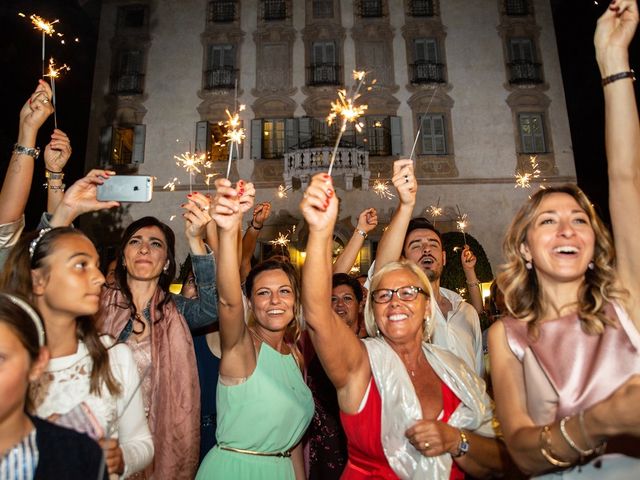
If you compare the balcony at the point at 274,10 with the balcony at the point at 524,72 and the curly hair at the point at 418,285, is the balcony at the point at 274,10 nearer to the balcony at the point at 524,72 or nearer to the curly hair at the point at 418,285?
the balcony at the point at 524,72

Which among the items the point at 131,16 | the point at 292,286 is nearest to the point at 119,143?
the point at 131,16

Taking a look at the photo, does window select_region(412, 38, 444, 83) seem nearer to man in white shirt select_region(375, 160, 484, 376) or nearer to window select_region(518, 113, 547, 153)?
window select_region(518, 113, 547, 153)

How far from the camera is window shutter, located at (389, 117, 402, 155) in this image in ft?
49.8

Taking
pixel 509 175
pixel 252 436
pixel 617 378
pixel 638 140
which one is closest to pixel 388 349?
pixel 252 436

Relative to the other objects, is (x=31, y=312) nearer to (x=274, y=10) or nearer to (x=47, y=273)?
(x=47, y=273)

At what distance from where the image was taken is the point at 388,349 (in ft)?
7.38

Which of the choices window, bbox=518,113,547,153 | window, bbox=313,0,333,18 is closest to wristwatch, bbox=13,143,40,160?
window, bbox=518,113,547,153

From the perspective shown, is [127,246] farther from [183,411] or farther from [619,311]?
[619,311]

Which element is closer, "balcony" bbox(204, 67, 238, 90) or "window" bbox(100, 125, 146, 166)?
"window" bbox(100, 125, 146, 166)

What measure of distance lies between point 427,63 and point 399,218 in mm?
14527

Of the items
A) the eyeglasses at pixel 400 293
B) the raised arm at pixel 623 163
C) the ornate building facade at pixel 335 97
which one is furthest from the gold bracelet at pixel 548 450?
the ornate building facade at pixel 335 97

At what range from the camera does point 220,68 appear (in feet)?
52.4

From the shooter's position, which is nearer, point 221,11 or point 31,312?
point 31,312

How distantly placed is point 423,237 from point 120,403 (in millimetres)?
2519
